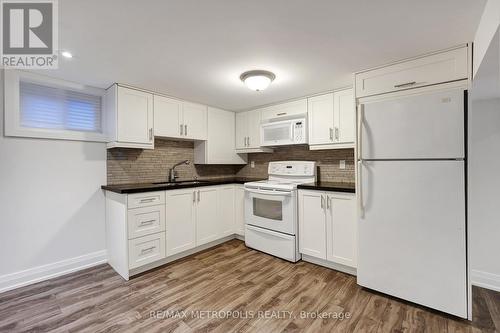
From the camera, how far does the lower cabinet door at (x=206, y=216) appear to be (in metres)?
A: 3.08

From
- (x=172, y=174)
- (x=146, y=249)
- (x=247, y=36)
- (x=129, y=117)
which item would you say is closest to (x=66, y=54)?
(x=129, y=117)

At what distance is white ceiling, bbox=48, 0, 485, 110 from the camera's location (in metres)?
1.35

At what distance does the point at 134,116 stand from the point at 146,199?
1.02 metres

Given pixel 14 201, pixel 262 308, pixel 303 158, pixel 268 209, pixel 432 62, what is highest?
pixel 432 62

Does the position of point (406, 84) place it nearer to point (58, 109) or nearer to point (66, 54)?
point (66, 54)

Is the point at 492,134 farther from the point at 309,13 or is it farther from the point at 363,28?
the point at 309,13

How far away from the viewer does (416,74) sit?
1958 mm

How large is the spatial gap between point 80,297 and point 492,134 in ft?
14.1

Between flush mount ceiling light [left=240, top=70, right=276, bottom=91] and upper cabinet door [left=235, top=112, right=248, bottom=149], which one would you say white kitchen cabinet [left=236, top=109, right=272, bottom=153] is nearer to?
upper cabinet door [left=235, top=112, right=248, bottom=149]

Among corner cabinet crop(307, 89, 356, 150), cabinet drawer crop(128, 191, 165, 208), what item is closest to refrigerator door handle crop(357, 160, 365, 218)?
corner cabinet crop(307, 89, 356, 150)

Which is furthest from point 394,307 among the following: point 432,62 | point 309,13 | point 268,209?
point 309,13

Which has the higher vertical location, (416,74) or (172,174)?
(416,74)

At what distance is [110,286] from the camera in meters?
2.27

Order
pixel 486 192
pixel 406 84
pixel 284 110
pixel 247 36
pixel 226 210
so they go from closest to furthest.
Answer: pixel 247 36
pixel 406 84
pixel 486 192
pixel 284 110
pixel 226 210
